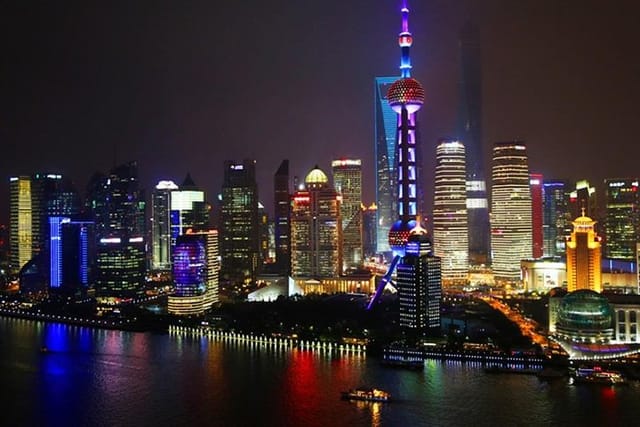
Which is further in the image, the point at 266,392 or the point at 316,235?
the point at 316,235

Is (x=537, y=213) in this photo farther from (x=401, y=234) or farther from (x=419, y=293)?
(x=419, y=293)

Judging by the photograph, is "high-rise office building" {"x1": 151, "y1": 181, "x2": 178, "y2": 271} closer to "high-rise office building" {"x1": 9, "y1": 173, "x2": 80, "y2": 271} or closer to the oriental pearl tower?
"high-rise office building" {"x1": 9, "y1": 173, "x2": 80, "y2": 271}

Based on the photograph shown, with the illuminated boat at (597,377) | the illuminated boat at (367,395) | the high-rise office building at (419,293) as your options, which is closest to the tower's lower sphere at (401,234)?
the high-rise office building at (419,293)

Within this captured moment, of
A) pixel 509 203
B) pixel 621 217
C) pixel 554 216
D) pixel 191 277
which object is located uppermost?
pixel 509 203

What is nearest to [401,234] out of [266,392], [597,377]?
[597,377]

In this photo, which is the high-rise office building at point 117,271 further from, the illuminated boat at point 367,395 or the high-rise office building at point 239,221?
the illuminated boat at point 367,395

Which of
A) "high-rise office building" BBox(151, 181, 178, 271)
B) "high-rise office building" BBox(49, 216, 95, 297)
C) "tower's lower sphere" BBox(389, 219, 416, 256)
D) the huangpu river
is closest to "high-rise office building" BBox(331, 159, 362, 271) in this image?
"high-rise office building" BBox(151, 181, 178, 271)
